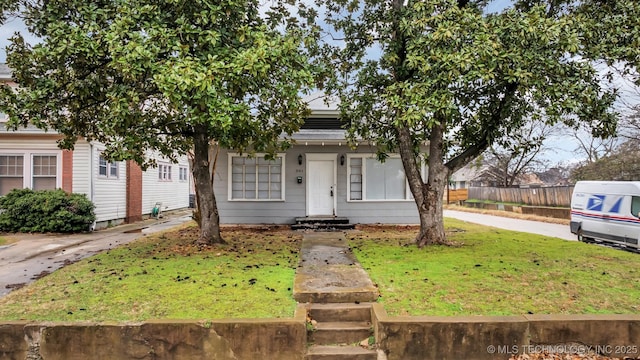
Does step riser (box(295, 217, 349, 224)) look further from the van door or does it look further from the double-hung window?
the double-hung window

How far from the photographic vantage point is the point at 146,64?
6.25 m

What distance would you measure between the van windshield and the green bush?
1645cm

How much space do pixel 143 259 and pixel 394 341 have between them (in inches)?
216

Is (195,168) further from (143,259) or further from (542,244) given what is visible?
(542,244)

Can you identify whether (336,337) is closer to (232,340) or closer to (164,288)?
(232,340)

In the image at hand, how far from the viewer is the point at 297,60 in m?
7.41

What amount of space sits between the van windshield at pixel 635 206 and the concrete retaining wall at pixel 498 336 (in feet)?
23.9

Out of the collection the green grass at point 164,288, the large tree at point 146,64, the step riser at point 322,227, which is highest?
the large tree at point 146,64

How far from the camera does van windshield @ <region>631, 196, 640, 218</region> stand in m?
10.0

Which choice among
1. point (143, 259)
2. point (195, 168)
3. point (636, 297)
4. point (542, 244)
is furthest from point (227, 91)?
point (542, 244)

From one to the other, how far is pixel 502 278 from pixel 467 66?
3644 mm

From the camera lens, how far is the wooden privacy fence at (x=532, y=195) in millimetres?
20641

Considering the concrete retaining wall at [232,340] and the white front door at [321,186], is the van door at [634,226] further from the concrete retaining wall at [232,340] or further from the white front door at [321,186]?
the white front door at [321,186]

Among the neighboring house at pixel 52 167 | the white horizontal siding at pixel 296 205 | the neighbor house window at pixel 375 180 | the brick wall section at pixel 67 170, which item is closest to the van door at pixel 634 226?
the white horizontal siding at pixel 296 205
